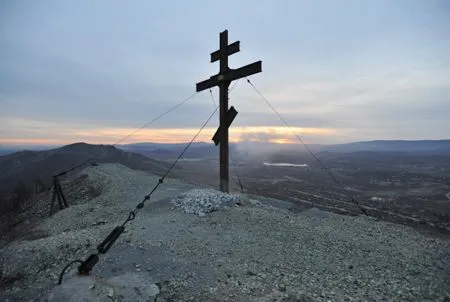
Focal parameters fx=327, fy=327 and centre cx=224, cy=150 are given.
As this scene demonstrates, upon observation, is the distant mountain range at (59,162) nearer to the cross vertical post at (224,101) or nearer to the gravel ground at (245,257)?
the cross vertical post at (224,101)

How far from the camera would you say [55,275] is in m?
6.68

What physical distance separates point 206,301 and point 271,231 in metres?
3.54

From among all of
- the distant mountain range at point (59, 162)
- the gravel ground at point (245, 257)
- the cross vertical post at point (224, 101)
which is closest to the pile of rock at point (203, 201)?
the gravel ground at point (245, 257)

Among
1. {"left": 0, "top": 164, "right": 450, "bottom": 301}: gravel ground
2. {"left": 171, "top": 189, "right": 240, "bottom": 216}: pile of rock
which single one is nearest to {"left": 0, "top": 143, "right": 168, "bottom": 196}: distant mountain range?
{"left": 171, "top": 189, "right": 240, "bottom": 216}: pile of rock

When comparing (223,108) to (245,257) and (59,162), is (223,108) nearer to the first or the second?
(245,257)

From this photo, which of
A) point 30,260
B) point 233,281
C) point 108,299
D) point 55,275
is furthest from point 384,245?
point 30,260

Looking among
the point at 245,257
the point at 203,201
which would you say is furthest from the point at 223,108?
the point at 245,257

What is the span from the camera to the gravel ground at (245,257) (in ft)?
19.0

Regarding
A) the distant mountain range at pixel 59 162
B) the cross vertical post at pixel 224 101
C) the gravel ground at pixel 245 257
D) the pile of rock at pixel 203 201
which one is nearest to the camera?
the gravel ground at pixel 245 257

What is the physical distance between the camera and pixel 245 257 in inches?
279

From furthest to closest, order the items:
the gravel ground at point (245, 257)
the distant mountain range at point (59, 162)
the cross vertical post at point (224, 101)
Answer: the distant mountain range at point (59, 162) < the cross vertical post at point (224, 101) < the gravel ground at point (245, 257)

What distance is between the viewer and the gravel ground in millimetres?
5793

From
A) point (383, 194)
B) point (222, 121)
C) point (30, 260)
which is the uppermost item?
point (222, 121)

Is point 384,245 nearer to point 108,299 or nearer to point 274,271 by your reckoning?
point 274,271
